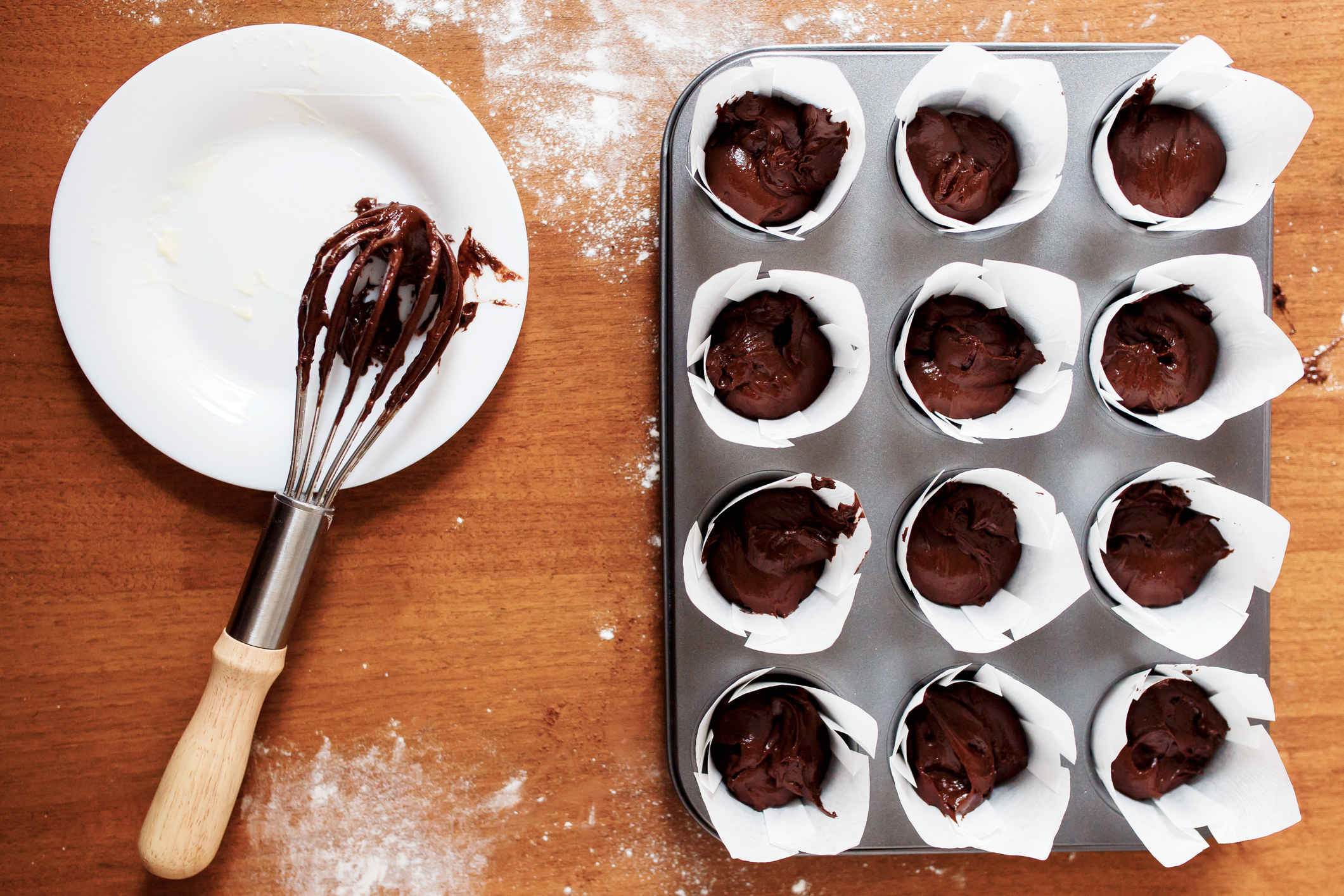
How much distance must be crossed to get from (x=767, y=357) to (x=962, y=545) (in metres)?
0.36

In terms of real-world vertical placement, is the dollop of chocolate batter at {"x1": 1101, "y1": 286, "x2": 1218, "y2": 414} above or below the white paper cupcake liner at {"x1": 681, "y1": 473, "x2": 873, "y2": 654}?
above

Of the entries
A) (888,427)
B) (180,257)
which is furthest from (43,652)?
(888,427)

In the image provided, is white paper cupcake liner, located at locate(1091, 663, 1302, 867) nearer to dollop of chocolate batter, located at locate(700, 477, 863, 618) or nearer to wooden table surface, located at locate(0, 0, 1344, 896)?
wooden table surface, located at locate(0, 0, 1344, 896)

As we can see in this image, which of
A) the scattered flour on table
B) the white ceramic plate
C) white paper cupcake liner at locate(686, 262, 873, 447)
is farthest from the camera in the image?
the scattered flour on table

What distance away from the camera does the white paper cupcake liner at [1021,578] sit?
91 centimetres

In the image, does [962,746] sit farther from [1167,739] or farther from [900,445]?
[900,445]

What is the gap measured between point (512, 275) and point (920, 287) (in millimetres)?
546

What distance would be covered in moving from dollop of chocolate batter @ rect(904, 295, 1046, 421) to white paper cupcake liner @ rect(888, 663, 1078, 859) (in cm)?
35

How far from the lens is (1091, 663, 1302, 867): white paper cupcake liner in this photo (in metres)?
0.95

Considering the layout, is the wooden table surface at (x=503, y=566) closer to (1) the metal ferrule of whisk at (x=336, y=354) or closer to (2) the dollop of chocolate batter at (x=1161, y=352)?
(1) the metal ferrule of whisk at (x=336, y=354)

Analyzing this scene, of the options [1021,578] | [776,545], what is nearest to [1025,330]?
[1021,578]

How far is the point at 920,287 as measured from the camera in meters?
0.97

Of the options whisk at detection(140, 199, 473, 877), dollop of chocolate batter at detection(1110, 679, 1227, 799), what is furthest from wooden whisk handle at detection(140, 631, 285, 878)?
dollop of chocolate batter at detection(1110, 679, 1227, 799)

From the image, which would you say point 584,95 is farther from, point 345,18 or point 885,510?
point 885,510
